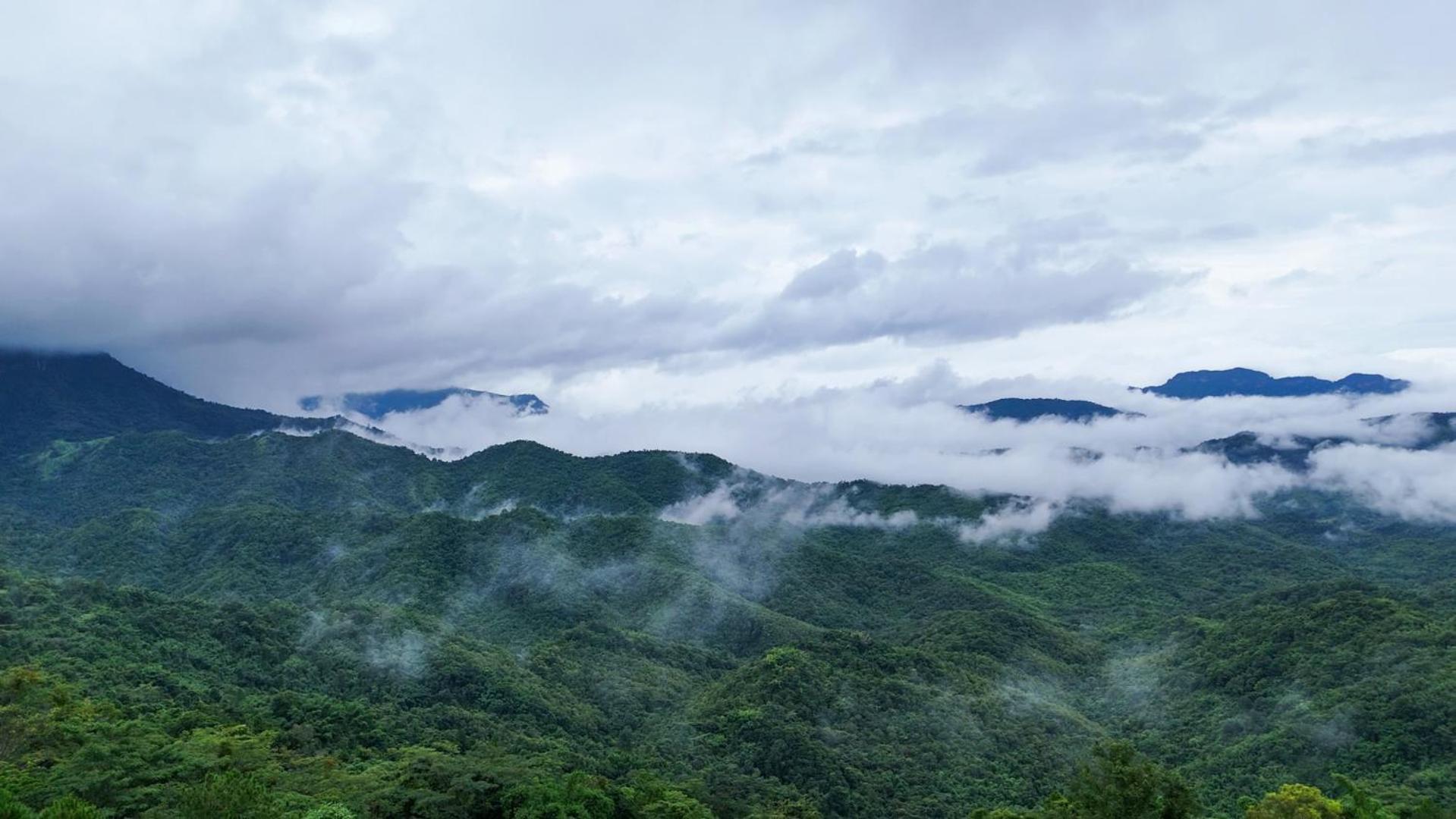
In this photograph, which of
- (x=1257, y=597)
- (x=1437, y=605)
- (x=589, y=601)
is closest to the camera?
(x=1437, y=605)

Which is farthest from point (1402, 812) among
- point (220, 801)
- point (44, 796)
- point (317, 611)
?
point (317, 611)

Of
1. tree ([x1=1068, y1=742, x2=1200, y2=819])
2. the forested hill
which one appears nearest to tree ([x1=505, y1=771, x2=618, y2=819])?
the forested hill

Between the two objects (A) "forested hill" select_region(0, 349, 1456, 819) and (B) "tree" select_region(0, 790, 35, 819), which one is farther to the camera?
(A) "forested hill" select_region(0, 349, 1456, 819)

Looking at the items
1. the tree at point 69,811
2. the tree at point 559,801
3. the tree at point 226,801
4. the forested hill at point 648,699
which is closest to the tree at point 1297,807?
the forested hill at point 648,699

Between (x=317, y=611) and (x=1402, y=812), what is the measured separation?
123001mm

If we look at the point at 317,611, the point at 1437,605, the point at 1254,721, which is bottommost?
the point at 1254,721

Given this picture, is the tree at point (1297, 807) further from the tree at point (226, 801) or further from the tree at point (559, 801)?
the tree at point (226, 801)

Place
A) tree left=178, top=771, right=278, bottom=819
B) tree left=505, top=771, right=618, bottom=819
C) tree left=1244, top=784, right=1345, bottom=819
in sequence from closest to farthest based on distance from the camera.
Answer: tree left=178, top=771, right=278, bottom=819, tree left=1244, top=784, right=1345, bottom=819, tree left=505, top=771, right=618, bottom=819

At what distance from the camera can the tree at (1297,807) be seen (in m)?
45.1

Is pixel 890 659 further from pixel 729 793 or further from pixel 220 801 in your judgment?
pixel 220 801

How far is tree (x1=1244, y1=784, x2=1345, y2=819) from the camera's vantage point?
148 ft

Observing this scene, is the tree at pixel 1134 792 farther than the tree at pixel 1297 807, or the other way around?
the tree at pixel 1297 807

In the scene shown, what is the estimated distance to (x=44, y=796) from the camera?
41.3m

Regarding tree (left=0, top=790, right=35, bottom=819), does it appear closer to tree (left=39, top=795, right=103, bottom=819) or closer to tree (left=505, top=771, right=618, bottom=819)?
tree (left=39, top=795, right=103, bottom=819)
